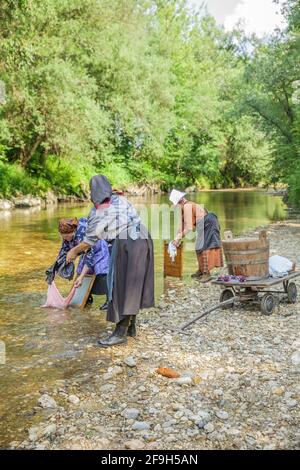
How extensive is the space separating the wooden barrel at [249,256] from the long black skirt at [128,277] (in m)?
2.16

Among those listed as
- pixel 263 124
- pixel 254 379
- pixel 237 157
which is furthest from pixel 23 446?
pixel 237 157

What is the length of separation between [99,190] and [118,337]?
184cm

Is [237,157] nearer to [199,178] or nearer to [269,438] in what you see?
[199,178]

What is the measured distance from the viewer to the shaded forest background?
1071 inches

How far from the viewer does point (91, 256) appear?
27.2 ft

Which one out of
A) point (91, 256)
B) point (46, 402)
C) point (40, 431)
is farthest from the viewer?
point (91, 256)

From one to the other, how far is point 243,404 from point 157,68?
43363 millimetres

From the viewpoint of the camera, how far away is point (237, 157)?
6862cm

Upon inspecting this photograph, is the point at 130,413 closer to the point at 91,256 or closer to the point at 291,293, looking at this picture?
the point at 91,256

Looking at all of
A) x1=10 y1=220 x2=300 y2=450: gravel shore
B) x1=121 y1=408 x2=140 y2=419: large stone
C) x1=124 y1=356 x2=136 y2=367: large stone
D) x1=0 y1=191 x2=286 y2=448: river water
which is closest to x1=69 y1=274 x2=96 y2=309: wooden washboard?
x1=0 y1=191 x2=286 y2=448: river water

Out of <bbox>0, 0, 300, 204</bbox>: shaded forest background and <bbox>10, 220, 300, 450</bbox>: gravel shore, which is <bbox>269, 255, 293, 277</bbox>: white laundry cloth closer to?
<bbox>10, 220, 300, 450</bbox>: gravel shore

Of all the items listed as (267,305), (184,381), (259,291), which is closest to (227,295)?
(259,291)

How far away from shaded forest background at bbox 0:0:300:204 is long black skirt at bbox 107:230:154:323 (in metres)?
14.1

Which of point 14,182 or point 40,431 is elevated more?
point 14,182
